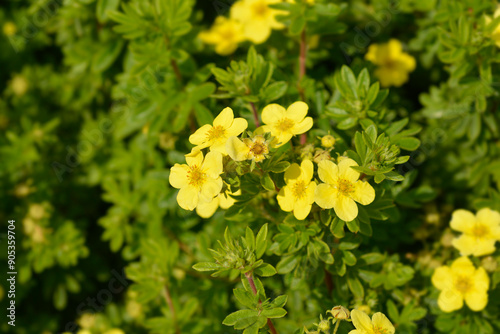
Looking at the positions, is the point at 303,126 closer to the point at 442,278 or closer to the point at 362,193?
the point at 362,193

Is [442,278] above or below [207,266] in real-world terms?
below

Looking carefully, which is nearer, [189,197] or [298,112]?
[189,197]

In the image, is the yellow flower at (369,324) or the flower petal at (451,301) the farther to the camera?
the flower petal at (451,301)

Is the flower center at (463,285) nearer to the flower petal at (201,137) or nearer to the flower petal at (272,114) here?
the flower petal at (272,114)

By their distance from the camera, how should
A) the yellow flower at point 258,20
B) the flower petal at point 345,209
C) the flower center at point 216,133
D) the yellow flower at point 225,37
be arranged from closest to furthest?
the flower petal at point 345,209
the flower center at point 216,133
the yellow flower at point 258,20
the yellow flower at point 225,37

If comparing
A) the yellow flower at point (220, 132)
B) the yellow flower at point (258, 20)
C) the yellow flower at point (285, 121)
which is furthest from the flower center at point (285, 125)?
the yellow flower at point (258, 20)

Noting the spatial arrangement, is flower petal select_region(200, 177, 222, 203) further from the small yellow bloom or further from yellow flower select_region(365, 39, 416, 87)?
the small yellow bloom

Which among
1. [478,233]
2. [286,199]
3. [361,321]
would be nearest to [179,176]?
[286,199]

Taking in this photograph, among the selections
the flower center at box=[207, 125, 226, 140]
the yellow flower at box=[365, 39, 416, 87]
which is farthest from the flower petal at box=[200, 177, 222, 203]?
the yellow flower at box=[365, 39, 416, 87]
